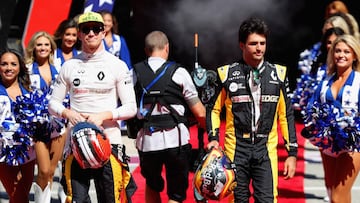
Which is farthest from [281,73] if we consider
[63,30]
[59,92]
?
[63,30]

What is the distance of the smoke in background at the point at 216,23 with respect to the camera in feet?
47.5

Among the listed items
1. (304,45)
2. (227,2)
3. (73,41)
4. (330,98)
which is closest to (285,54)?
(304,45)

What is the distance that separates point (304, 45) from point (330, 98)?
24.4 feet

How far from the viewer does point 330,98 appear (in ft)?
23.7

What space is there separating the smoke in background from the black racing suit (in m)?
8.04

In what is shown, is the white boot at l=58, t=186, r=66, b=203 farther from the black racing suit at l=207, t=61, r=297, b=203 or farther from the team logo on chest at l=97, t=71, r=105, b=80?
the black racing suit at l=207, t=61, r=297, b=203

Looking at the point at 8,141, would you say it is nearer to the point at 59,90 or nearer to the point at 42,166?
the point at 42,166

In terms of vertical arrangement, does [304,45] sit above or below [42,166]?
above

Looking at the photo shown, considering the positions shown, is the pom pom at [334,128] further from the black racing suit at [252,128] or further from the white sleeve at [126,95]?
the white sleeve at [126,95]

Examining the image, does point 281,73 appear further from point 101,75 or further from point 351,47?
point 101,75

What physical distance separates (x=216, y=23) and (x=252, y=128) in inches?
334

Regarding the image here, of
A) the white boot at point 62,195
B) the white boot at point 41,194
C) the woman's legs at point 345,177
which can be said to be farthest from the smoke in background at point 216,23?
the woman's legs at point 345,177

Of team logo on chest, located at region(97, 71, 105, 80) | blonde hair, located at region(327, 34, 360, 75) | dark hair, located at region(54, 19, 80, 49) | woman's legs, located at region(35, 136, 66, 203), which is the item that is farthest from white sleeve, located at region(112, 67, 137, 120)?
dark hair, located at region(54, 19, 80, 49)

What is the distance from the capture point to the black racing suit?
630 cm
